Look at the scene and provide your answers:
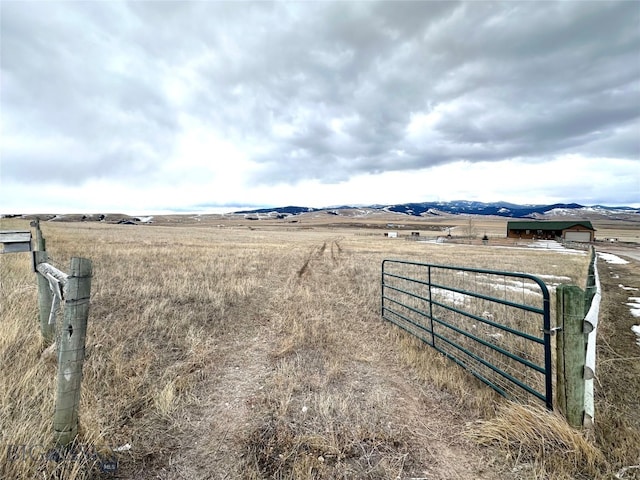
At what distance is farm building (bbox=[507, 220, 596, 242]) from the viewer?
62.5 metres

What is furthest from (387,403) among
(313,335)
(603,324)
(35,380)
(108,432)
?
(603,324)

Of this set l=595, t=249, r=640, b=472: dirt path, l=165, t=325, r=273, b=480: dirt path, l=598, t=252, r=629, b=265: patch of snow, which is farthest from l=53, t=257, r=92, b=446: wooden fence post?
l=598, t=252, r=629, b=265: patch of snow

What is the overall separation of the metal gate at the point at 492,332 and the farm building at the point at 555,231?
68.4 meters

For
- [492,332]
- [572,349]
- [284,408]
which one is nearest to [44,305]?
[284,408]

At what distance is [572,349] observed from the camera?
314cm

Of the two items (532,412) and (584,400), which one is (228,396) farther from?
(584,400)

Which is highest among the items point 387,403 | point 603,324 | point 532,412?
point 532,412

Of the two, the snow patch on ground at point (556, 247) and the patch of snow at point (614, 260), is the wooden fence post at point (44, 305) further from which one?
the snow patch on ground at point (556, 247)

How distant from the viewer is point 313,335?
255 inches

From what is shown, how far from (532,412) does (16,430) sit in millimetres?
5345

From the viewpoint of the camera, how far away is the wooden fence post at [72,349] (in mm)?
2713

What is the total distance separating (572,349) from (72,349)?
4.99 m

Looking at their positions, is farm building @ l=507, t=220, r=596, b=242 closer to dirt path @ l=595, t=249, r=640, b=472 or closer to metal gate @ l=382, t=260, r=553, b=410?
metal gate @ l=382, t=260, r=553, b=410

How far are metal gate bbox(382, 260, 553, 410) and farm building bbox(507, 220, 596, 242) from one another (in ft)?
224
